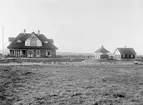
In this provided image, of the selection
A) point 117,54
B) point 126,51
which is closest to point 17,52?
point 117,54

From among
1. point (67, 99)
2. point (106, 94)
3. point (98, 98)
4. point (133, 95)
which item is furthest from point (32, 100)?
point (133, 95)

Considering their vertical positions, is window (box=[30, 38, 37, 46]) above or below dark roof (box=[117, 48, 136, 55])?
above

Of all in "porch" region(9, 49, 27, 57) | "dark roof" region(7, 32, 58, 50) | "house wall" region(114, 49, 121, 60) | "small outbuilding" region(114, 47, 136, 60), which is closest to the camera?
"porch" region(9, 49, 27, 57)

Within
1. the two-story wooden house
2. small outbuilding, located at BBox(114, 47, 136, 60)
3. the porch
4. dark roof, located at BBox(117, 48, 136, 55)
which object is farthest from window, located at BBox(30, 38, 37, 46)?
dark roof, located at BBox(117, 48, 136, 55)

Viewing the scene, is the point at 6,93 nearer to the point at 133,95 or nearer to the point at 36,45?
the point at 133,95

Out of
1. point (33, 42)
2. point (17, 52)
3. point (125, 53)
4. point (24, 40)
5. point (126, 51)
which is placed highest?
point (24, 40)

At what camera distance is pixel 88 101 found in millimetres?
7176

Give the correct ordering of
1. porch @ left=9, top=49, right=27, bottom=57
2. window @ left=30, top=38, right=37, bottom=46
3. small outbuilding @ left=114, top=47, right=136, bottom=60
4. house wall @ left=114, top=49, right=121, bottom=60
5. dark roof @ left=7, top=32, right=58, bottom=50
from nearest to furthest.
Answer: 1. porch @ left=9, top=49, right=27, bottom=57
2. dark roof @ left=7, top=32, right=58, bottom=50
3. window @ left=30, top=38, right=37, bottom=46
4. small outbuilding @ left=114, top=47, right=136, bottom=60
5. house wall @ left=114, top=49, right=121, bottom=60

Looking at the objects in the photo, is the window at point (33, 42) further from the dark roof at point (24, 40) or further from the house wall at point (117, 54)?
the house wall at point (117, 54)

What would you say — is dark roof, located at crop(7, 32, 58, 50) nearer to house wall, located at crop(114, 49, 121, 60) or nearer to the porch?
the porch

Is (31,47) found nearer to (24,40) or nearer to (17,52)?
(24,40)

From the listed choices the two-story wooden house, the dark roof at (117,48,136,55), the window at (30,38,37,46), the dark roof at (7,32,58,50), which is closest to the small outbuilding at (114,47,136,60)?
the dark roof at (117,48,136,55)

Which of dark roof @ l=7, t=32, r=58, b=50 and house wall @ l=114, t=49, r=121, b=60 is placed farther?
house wall @ l=114, t=49, r=121, b=60

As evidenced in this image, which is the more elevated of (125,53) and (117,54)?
(125,53)
